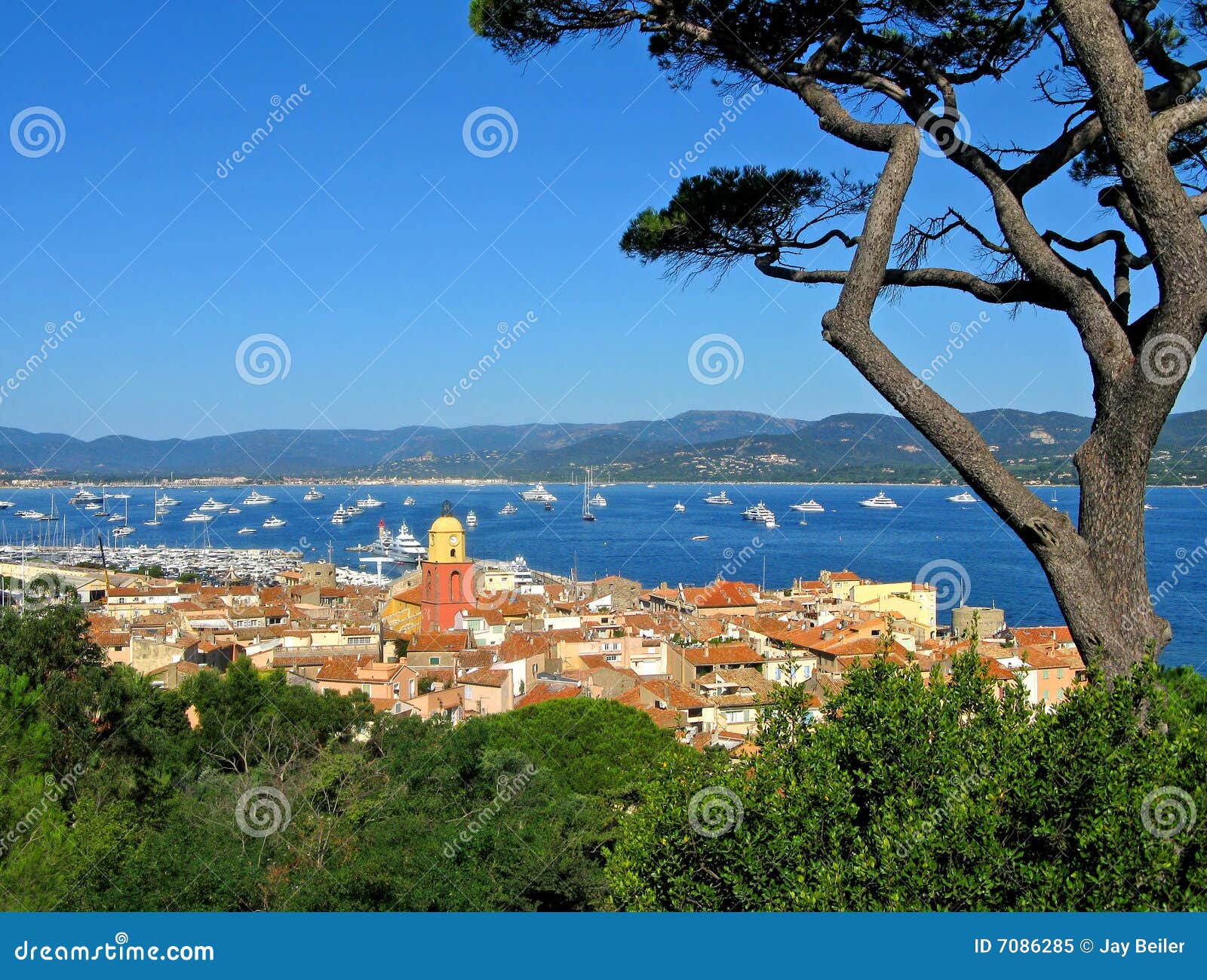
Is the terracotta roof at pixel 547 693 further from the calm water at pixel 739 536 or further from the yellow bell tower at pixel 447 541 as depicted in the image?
the calm water at pixel 739 536

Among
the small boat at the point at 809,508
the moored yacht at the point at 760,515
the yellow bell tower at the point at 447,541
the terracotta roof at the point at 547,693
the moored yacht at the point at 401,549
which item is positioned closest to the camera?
the terracotta roof at the point at 547,693

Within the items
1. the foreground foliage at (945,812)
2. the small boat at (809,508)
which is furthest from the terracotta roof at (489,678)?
the small boat at (809,508)

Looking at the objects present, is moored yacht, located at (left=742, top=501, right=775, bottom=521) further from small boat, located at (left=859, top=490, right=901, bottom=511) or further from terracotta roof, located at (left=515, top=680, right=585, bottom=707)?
terracotta roof, located at (left=515, top=680, right=585, bottom=707)

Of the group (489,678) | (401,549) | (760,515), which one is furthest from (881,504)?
(489,678)

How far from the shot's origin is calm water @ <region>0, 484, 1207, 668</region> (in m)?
39.7

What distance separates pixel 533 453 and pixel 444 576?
88578 millimetres

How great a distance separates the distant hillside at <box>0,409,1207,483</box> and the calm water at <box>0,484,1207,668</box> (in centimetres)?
385

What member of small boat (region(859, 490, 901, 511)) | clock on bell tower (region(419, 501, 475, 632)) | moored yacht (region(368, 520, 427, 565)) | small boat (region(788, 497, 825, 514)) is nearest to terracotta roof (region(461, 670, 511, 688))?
clock on bell tower (region(419, 501, 475, 632))

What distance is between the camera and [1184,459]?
46844 mm

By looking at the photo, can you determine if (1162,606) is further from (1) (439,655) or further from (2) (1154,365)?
(2) (1154,365)

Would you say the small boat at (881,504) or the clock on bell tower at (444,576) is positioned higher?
the small boat at (881,504)

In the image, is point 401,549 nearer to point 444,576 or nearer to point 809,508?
point 444,576

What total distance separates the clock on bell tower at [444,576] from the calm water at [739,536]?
1720 cm

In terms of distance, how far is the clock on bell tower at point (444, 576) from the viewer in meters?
24.7
